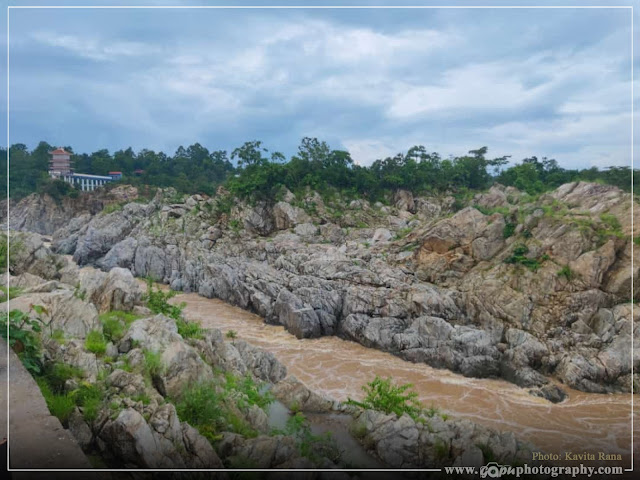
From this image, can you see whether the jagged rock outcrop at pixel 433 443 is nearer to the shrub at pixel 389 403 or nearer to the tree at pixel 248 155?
the shrub at pixel 389 403

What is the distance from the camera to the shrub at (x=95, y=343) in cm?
495

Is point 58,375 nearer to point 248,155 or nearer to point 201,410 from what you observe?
point 201,410

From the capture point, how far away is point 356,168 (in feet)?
75.5

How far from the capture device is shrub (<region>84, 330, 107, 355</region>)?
495 centimetres

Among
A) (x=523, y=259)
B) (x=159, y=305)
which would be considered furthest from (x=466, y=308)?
(x=159, y=305)

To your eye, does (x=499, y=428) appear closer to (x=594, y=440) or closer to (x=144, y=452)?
(x=594, y=440)

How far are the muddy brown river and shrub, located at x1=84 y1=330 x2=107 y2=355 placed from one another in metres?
4.65

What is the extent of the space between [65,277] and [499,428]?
10.6 metres

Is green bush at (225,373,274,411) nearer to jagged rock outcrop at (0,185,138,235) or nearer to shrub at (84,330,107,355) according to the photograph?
shrub at (84,330,107,355)

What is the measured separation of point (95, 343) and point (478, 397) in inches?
284

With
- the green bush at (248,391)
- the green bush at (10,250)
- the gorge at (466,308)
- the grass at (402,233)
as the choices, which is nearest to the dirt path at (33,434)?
the green bush at (248,391)

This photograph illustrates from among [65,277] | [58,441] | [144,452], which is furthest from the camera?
[65,277]

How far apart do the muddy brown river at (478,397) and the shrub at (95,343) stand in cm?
465

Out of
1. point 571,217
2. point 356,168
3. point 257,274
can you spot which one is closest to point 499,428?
point 571,217
